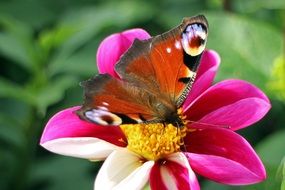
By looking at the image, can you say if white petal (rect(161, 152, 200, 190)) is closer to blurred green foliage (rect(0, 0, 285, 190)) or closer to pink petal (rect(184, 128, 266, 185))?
pink petal (rect(184, 128, 266, 185))

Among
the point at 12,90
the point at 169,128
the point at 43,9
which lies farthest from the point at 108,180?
the point at 43,9

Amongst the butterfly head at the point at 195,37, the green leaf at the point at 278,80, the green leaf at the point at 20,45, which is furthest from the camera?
the green leaf at the point at 20,45

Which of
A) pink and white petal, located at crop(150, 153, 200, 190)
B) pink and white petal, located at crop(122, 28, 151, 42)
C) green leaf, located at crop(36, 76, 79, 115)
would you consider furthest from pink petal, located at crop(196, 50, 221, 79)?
green leaf, located at crop(36, 76, 79, 115)

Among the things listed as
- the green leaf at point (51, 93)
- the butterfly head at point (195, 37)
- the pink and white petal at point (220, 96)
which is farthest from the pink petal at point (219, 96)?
the green leaf at point (51, 93)

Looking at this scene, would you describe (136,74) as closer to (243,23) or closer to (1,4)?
(243,23)

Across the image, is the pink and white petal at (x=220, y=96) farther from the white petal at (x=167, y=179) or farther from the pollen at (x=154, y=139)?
the white petal at (x=167, y=179)
